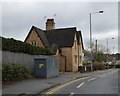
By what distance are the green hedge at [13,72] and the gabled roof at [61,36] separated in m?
22.7

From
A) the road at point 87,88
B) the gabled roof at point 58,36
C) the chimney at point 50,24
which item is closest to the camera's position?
the road at point 87,88

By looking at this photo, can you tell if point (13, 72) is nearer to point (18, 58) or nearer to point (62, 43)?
point (18, 58)

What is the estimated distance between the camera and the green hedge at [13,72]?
19.4 metres

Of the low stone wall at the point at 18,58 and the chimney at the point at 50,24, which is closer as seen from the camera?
the low stone wall at the point at 18,58

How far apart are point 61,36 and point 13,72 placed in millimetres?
27502

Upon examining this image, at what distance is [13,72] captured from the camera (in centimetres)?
2027

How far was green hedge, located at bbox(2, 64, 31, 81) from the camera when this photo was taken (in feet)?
63.5

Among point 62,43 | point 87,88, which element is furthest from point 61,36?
point 87,88

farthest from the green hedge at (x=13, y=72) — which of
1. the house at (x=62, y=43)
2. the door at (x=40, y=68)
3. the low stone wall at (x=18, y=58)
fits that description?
the house at (x=62, y=43)

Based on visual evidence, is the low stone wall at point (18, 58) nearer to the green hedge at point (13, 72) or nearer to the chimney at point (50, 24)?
the green hedge at point (13, 72)

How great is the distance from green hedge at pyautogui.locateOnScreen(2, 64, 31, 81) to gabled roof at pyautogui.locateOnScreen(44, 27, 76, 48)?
22.7 meters

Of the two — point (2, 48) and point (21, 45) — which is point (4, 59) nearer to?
point (2, 48)

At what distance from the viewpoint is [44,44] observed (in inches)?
1734

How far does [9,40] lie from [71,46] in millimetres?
23545
